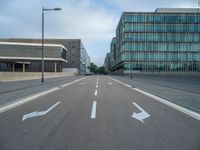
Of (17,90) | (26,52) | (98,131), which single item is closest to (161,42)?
(26,52)

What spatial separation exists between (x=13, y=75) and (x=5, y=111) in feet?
80.8

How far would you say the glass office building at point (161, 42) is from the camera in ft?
321

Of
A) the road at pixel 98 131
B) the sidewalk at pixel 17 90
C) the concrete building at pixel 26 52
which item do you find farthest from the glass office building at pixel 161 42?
the road at pixel 98 131

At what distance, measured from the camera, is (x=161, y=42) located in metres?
98.4

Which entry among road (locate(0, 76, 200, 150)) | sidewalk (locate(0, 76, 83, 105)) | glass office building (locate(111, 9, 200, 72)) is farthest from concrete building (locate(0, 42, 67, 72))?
road (locate(0, 76, 200, 150))

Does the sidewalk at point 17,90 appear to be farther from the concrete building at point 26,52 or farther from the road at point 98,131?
the concrete building at point 26,52

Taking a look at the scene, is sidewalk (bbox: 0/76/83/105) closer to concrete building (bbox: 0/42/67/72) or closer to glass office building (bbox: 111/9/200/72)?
concrete building (bbox: 0/42/67/72)

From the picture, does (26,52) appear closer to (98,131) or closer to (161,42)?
(161,42)

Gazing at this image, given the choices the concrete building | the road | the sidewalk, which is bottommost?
the road

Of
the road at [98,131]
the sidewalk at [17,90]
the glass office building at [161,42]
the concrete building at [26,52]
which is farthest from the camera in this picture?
the glass office building at [161,42]

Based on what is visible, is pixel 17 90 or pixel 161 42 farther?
pixel 161 42

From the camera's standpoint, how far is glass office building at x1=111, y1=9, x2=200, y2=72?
9794 centimetres

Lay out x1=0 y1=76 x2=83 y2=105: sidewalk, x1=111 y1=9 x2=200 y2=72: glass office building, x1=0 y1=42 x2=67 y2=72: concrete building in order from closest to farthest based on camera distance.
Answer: x1=0 y1=76 x2=83 y2=105: sidewalk
x1=0 y1=42 x2=67 y2=72: concrete building
x1=111 y1=9 x2=200 y2=72: glass office building

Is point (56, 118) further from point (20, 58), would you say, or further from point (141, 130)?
point (20, 58)
